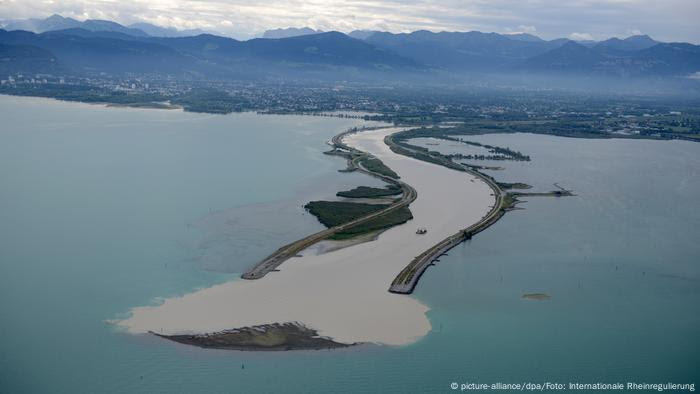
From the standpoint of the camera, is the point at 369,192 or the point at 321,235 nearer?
the point at 321,235

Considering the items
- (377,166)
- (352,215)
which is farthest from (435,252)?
(377,166)

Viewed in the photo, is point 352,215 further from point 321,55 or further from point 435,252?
point 321,55

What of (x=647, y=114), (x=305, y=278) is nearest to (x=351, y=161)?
(x=305, y=278)

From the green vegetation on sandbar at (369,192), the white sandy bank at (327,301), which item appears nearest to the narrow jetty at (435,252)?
the white sandy bank at (327,301)

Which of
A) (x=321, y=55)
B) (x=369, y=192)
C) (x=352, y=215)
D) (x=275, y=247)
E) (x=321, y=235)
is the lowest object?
(x=275, y=247)

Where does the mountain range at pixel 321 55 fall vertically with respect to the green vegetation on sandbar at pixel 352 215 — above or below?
above

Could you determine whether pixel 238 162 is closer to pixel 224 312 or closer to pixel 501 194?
pixel 501 194

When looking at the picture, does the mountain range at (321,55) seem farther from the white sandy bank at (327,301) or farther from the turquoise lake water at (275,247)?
the white sandy bank at (327,301)
